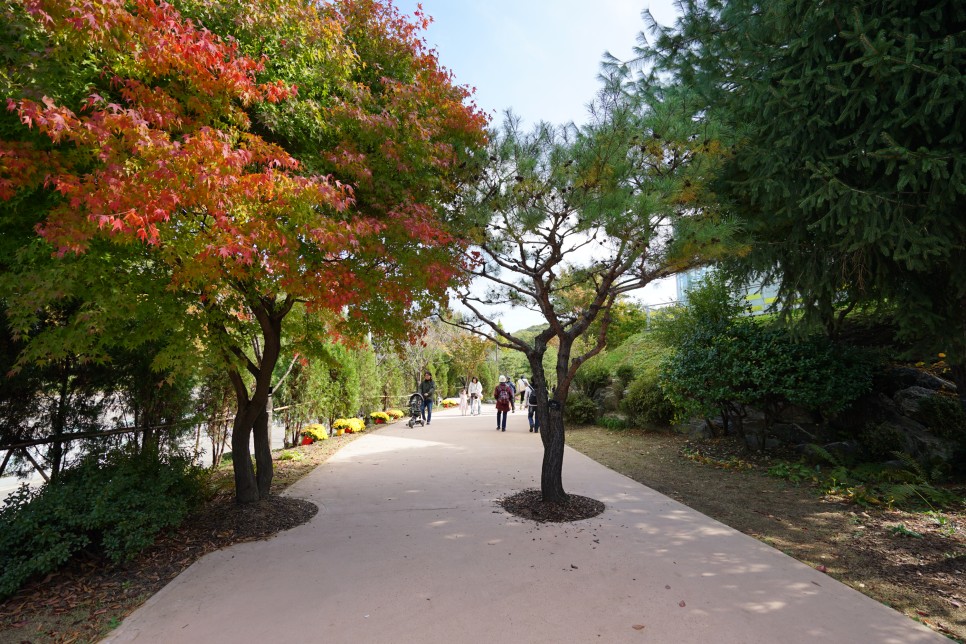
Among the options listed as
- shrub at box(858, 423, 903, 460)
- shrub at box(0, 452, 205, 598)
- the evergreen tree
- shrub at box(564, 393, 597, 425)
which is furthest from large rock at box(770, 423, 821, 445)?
shrub at box(0, 452, 205, 598)

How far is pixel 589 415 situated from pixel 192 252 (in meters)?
10.8

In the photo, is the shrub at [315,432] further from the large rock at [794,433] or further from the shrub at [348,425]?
the large rock at [794,433]

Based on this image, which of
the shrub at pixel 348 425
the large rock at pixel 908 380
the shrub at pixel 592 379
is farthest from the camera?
the shrub at pixel 592 379

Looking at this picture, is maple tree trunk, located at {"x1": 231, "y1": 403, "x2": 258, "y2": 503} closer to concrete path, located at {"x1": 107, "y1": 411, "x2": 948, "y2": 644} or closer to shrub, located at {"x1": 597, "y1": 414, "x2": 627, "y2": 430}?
concrete path, located at {"x1": 107, "y1": 411, "x2": 948, "y2": 644}

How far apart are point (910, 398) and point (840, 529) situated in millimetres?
3696

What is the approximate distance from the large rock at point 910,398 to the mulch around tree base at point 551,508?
4973mm

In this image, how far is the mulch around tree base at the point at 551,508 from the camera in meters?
4.82

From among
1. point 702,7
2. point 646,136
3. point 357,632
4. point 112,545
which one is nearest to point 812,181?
point 646,136

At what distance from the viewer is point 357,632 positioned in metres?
2.73

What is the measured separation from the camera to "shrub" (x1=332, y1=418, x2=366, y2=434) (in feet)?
38.4

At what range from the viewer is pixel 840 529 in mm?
4492

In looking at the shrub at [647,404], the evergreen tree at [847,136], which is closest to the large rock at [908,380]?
the evergreen tree at [847,136]

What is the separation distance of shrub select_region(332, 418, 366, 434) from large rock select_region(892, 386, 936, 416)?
10.6m

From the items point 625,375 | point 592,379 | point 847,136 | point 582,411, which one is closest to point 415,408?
point 582,411
